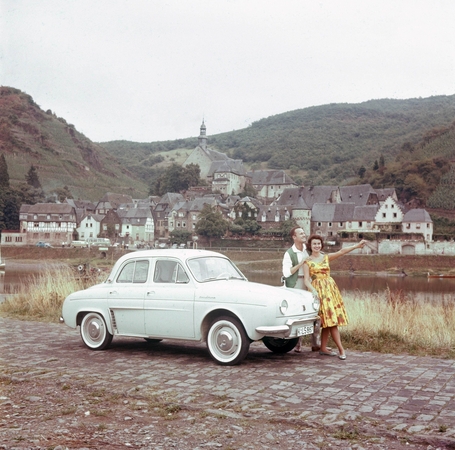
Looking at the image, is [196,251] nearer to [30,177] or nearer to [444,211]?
[30,177]

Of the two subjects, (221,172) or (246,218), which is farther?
(221,172)

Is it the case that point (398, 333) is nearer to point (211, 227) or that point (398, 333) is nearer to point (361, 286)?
point (361, 286)

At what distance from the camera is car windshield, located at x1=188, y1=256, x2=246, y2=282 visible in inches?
309

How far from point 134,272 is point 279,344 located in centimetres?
252

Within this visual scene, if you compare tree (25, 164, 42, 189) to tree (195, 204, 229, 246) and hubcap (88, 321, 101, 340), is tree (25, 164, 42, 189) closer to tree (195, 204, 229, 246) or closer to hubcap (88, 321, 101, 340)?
tree (195, 204, 229, 246)

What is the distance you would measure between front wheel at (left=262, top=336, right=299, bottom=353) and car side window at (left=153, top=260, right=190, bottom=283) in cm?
165

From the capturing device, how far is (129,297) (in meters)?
8.11

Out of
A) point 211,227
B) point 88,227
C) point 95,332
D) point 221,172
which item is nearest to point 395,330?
point 95,332

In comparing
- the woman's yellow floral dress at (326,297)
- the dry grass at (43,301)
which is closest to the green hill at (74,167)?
the dry grass at (43,301)

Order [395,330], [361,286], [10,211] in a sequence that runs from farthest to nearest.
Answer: [10,211] < [361,286] < [395,330]

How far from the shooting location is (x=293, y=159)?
16575 centimetres

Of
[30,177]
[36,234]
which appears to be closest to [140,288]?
[36,234]

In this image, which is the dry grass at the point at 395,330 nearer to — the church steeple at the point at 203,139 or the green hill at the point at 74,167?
the green hill at the point at 74,167

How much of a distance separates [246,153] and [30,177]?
12300 cm
